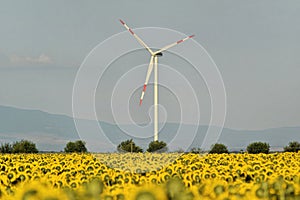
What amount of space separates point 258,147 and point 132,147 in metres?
8.99

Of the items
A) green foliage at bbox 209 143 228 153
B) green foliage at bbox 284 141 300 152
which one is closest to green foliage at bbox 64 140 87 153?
green foliage at bbox 209 143 228 153

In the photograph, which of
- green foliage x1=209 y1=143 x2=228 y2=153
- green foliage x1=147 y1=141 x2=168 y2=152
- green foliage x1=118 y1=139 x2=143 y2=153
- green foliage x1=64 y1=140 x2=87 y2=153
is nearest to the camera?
green foliage x1=209 y1=143 x2=228 y2=153

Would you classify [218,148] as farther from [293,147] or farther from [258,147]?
[293,147]

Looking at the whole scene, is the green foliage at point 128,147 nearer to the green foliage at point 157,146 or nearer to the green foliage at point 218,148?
the green foliage at point 157,146

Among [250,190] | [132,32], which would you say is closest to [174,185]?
[250,190]

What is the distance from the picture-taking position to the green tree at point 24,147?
40.9 meters

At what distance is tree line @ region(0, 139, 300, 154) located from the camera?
3672 centimetres

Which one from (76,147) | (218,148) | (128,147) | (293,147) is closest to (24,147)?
(76,147)

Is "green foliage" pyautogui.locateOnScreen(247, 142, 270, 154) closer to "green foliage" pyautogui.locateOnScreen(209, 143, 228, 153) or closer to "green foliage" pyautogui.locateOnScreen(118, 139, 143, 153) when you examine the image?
"green foliage" pyautogui.locateOnScreen(209, 143, 228, 153)

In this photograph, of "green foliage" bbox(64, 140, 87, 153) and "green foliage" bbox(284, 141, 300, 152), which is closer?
"green foliage" bbox(284, 141, 300, 152)

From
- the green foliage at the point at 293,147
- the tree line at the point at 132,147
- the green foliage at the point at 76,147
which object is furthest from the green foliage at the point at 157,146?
the green foliage at the point at 293,147

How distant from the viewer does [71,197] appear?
609 centimetres

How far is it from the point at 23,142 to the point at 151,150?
9834 millimetres

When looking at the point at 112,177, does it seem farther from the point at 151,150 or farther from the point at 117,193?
the point at 151,150
